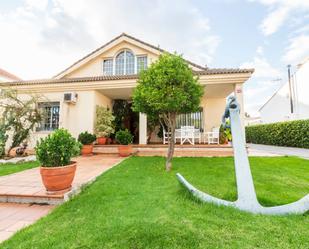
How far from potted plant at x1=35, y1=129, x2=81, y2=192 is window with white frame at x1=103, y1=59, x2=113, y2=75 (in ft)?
35.3

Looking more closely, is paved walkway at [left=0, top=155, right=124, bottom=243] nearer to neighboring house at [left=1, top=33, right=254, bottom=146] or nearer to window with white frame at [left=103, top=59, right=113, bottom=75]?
neighboring house at [left=1, top=33, right=254, bottom=146]

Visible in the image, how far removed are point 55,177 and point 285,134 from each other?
1690 cm

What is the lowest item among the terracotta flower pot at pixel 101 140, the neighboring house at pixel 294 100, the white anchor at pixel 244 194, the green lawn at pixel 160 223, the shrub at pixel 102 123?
the green lawn at pixel 160 223

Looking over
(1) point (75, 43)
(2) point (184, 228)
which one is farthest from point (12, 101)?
(2) point (184, 228)

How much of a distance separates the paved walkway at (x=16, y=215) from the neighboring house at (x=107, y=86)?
680 centimetres

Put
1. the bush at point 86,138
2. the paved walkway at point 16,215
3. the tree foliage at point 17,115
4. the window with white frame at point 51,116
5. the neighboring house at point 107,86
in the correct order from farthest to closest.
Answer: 1. the window with white frame at point 51,116
2. the neighboring house at point 107,86
3. the bush at point 86,138
4. the tree foliage at point 17,115
5. the paved walkway at point 16,215

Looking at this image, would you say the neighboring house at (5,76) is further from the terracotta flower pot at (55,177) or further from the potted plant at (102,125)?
the terracotta flower pot at (55,177)

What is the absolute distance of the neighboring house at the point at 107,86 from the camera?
994cm

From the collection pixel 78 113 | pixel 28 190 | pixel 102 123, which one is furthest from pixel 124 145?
pixel 28 190

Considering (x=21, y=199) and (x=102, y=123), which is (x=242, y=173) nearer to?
(x=21, y=199)

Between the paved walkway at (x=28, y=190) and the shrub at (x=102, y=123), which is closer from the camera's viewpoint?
the paved walkway at (x=28, y=190)

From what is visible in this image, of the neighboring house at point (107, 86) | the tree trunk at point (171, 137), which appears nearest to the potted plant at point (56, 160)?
the tree trunk at point (171, 137)

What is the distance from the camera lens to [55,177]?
3.78 meters

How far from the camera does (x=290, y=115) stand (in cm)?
2125
